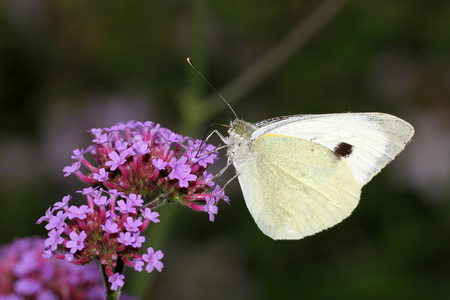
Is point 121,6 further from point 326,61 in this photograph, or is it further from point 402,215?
point 402,215

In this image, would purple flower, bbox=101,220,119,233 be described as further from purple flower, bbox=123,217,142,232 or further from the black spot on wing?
the black spot on wing

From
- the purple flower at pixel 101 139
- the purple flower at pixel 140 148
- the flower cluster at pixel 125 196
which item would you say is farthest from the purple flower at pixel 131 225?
the purple flower at pixel 101 139

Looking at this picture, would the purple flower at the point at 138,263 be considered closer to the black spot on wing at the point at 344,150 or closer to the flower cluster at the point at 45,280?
the flower cluster at the point at 45,280

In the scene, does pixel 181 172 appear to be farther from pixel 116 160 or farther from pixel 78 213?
pixel 78 213

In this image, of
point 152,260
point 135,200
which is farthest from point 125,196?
point 152,260

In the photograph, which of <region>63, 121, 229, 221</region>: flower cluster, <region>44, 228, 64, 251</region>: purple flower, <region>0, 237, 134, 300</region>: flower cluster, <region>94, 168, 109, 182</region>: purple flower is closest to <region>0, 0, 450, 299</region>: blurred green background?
<region>0, 237, 134, 300</region>: flower cluster

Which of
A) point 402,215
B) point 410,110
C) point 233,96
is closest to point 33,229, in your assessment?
point 233,96

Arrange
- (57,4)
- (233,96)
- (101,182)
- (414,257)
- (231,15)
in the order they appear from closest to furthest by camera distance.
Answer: (101,182) < (233,96) < (414,257) < (231,15) < (57,4)
